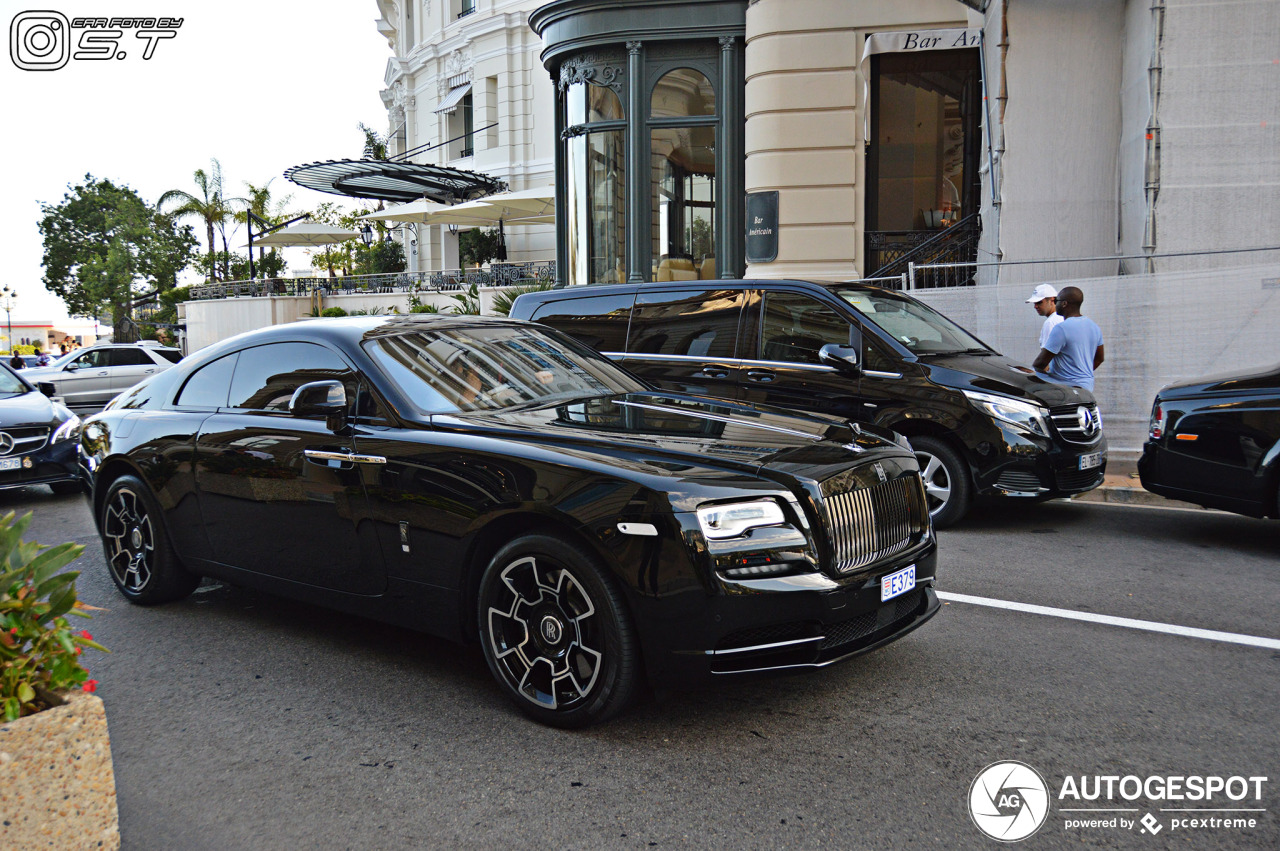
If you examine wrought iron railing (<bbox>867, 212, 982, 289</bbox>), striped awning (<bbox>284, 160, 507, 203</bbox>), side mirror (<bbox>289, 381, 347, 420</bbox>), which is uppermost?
striped awning (<bbox>284, 160, 507, 203</bbox>)

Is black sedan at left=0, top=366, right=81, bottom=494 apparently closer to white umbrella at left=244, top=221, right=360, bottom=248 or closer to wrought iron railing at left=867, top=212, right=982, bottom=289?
wrought iron railing at left=867, top=212, right=982, bottom=289

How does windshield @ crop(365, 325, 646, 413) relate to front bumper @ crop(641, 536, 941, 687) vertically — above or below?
above

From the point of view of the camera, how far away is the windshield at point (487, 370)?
14.8 ft

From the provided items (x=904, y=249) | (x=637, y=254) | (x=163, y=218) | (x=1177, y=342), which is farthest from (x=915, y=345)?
(x=163, y=218)

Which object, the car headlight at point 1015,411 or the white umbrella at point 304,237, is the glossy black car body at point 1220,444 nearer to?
the car headlight at point 1015,411

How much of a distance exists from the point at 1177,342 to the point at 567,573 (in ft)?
28.4

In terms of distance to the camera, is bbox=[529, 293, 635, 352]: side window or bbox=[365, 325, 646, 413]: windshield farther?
bbox=[529, 293, 635, 352]: side window

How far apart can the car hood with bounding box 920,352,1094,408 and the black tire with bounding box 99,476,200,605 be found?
5.30 m

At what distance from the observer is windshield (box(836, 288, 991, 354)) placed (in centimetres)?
789

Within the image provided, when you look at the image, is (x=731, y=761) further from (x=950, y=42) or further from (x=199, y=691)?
(x=950, y=42)

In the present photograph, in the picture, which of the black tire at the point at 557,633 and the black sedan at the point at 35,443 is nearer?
the black tire at the point at 557,633

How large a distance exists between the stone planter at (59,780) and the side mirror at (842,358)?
585 centimetres

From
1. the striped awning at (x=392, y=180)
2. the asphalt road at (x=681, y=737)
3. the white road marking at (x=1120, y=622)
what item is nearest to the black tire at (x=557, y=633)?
the asphalt road at (x=681, y=737)

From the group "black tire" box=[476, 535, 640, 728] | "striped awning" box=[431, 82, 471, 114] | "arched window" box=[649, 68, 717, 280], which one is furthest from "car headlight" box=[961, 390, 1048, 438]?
"striped awning" box=[431, 82, 471, 114]
